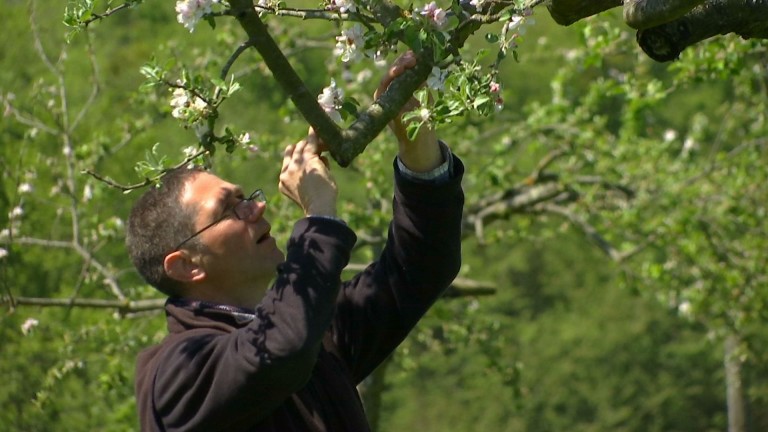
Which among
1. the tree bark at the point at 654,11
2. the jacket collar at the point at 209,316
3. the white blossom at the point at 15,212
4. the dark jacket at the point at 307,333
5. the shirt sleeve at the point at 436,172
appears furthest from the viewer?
the white blossom at the point at 15,212

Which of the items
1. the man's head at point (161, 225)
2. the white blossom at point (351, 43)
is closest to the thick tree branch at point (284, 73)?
the white blossom at point (351, 43)

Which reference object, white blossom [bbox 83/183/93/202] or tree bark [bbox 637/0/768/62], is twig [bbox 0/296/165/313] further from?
tree bark [bbox 637/0/768/62]

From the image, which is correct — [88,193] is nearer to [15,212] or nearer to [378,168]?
[15,212]

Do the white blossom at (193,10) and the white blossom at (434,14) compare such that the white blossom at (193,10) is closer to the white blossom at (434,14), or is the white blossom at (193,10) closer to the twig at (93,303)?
the white blossom at (434,14)

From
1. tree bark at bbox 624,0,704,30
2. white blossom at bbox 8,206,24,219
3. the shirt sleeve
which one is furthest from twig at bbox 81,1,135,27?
white blossom at bbox 8,206,24,219


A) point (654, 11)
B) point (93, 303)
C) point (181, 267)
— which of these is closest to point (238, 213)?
point (181, 267)

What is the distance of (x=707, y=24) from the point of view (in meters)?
2.93

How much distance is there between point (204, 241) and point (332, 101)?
1.62 feet

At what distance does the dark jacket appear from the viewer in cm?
278

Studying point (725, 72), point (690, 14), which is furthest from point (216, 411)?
point (725, 72)

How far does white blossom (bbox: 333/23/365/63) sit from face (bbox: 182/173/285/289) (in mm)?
478

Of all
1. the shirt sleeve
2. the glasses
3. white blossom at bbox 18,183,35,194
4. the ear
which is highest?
the glasses

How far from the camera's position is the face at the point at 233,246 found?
3.12 meters

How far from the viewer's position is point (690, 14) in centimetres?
292
